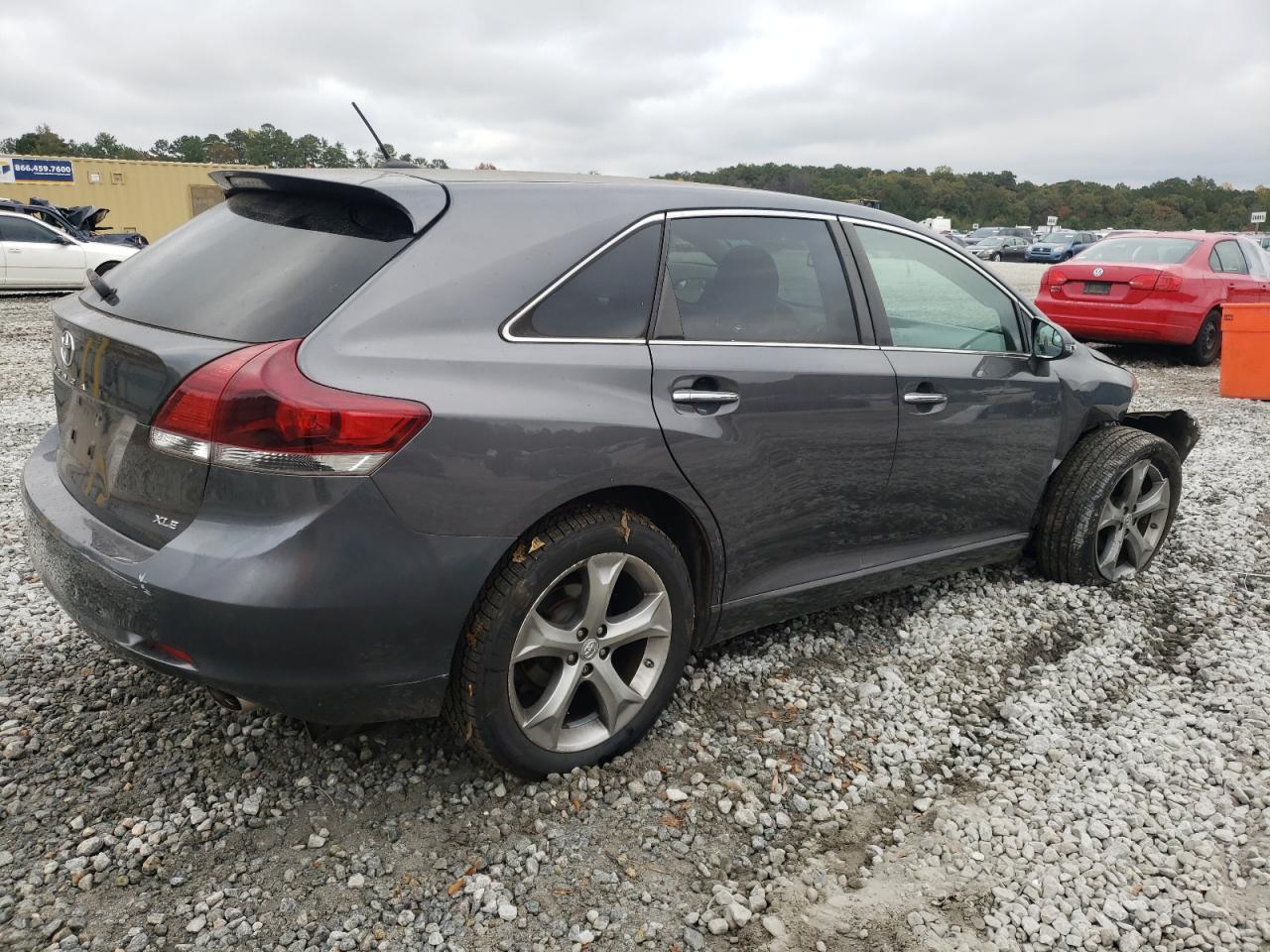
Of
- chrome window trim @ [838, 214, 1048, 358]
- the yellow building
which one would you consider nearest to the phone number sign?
the yellow building

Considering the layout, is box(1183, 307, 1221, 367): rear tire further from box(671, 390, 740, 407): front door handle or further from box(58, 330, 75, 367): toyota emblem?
box(58, 330, 75, 367): toyota emblem

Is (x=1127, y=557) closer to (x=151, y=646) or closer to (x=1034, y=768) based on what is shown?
(x=1034, y=768)

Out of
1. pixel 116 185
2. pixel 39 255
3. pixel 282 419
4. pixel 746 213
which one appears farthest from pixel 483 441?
pixel 116 185

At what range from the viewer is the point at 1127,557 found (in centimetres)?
444

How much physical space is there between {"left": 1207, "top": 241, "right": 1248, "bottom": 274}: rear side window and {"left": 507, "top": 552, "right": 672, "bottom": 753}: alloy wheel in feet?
36.5

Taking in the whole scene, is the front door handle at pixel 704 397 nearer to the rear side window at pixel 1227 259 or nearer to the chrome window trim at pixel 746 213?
the chrome window trim at pixel 746 213

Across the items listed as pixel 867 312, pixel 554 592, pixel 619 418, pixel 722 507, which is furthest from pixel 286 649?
pixel 867 312

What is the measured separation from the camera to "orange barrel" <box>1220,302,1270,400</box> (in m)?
9.23

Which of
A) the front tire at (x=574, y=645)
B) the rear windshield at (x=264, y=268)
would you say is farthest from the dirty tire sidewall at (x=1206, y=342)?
the rear windshield at (x=264, y=268)

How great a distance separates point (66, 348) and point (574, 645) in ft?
5.28

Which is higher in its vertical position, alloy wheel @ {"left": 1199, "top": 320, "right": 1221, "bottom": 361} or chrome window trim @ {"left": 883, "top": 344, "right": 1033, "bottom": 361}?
chrome window trim @ {"left": 883, "top": 344, "right": 1033, "bottom": 361}

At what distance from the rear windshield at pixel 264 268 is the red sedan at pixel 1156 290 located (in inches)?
415

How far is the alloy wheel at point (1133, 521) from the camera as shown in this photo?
4.24 m

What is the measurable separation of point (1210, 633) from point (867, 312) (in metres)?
2.00
